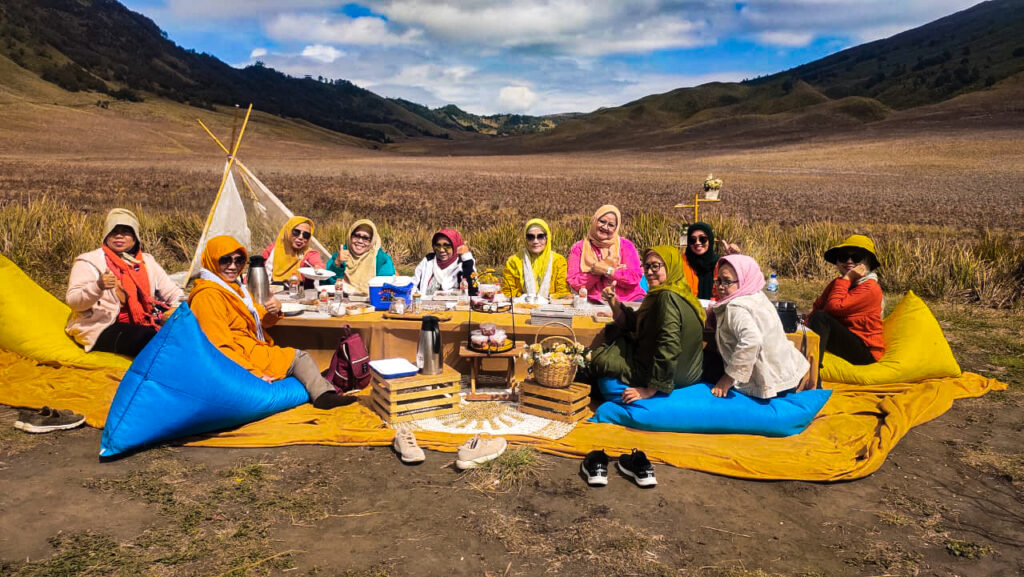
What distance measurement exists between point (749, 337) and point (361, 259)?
444 cm

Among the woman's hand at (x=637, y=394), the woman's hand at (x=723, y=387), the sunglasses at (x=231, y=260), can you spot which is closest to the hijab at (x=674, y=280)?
the woman's hand at (x=723, y=387)

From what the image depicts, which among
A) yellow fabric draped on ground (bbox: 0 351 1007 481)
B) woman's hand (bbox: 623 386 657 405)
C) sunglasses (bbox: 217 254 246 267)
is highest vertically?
sunglasses (bbox: 217 254 246 267)

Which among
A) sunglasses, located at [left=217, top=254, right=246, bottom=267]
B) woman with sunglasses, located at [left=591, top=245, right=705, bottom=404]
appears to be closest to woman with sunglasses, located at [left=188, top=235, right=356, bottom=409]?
sunglasses, located at [left=217, top=254, right=246, bottom=267]

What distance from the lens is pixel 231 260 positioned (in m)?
5.43

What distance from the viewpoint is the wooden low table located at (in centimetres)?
558

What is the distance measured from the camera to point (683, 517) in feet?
13.0

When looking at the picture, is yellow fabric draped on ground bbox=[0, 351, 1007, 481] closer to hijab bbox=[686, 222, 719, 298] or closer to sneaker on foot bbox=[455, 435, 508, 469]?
sneaker on foot bbox=[455, 435, 508, 469]

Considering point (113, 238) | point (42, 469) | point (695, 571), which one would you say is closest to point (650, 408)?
point (695, 571)

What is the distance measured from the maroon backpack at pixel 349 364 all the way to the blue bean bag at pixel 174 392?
98 cm

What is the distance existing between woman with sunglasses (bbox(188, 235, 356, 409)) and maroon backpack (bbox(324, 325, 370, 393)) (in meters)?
0.18

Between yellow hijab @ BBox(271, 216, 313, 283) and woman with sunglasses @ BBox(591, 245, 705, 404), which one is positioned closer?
woman with sunglasses @ BBox(591, 245, 705, 404)

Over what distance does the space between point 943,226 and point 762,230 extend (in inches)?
287

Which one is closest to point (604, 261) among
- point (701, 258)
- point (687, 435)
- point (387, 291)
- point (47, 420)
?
point (701, 258)

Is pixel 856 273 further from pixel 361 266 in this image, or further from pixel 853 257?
pixel 361 266
